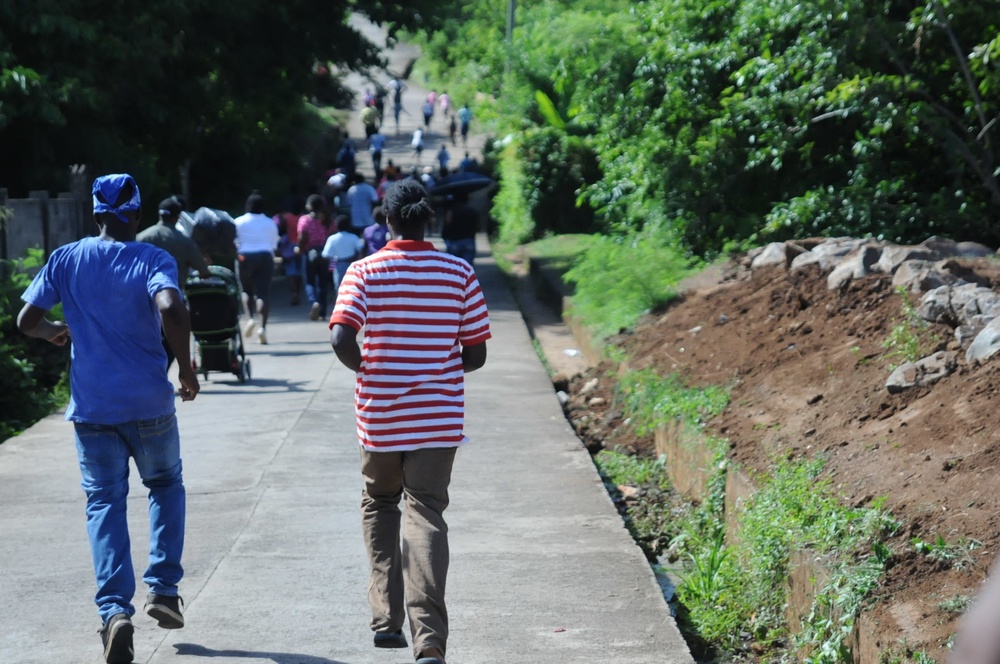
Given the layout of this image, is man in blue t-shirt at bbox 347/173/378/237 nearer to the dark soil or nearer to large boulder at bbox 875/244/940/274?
the dark soil

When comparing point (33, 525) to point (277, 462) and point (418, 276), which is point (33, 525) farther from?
point (418, 276)

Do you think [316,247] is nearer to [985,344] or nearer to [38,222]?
[38,222]

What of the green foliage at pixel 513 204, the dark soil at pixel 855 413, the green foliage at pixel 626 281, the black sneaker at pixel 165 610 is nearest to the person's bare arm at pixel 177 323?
the black sneaker at pixel 165 610

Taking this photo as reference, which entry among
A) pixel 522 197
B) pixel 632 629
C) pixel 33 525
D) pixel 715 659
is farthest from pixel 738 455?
pixel 522 197

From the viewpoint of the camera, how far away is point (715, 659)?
232 inches

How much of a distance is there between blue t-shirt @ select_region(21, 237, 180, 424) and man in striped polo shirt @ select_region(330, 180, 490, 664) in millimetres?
780

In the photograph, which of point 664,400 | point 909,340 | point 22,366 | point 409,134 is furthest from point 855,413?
point 409,134

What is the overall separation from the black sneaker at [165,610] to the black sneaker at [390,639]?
0.80m

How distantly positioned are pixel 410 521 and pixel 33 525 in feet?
10.6

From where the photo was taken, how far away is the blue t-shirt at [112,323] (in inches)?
191

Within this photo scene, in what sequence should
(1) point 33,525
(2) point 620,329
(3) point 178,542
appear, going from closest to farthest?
(3) point 178,542 < (1) point 33,525 < (2) point 620,329

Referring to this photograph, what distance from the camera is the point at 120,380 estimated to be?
4.86 m

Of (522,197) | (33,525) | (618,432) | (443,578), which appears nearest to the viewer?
(443,578)

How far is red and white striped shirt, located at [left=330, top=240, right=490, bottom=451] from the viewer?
4.60 meters
